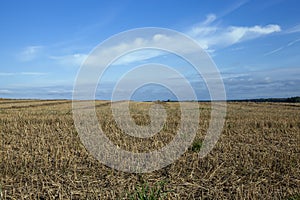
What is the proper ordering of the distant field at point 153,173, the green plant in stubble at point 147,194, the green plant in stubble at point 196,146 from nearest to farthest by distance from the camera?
the green plant in stubble at point 147,194 → the distant field at point 153,173 → the green plant in stubble at point 196,146

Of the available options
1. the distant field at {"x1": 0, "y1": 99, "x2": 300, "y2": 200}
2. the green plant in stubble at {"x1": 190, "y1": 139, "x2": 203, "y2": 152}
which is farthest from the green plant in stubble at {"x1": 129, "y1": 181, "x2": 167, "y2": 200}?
the green plant in stubble at {"x1": 190, "y1": 139, "x2": 203, "y2": 152}

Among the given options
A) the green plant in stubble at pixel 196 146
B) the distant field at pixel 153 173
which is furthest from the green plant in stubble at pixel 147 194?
the green plant in stubble at pixel 196 146

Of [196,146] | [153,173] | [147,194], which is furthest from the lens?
[196,146]

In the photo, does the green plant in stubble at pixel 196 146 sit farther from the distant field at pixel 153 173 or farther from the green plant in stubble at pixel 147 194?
the green plant in stubble at pixel 147 194

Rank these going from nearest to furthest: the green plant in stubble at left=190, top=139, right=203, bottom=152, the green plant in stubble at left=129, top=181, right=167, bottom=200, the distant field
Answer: the green plant in stubble at left=129, top=181, right=167, bottom=200 → the distant field → the green plant in stubble at left=190, top=139, right=203, bottom=152

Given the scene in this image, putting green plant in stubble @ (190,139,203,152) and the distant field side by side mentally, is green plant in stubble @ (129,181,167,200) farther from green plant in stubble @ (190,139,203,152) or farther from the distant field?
green plant in stubble @ (190,139,203,152)

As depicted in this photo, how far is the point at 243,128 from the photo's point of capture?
45.8ft

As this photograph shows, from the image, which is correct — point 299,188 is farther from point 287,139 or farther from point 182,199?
point 287,139

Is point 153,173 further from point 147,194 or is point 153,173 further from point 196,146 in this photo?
point 196,146

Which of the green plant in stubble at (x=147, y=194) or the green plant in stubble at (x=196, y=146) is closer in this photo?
the green plant in stubble at (x=147, y=194)

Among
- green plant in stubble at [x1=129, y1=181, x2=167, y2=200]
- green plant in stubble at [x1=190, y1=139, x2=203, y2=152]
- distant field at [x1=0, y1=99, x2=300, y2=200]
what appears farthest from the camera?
green plant in stubble at [x1=190, y1=139, x2=203, y2=152]

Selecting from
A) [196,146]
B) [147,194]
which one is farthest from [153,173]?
[196,146]

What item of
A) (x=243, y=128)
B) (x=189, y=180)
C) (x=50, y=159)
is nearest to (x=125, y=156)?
(x=50, y=159)

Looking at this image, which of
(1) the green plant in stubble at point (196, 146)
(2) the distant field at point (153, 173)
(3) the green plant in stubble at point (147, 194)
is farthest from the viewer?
(1) the green plant in stubble at point (196, 146)
